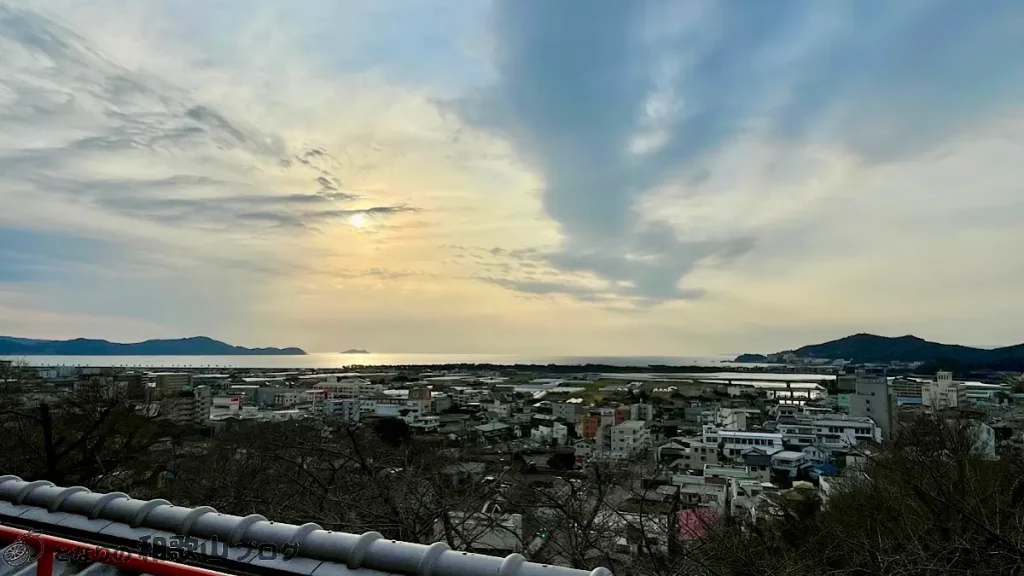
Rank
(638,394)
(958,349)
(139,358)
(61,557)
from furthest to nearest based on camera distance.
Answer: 1. (139,358)
2. (958,349)
3. (638,394)
4. (61,557)

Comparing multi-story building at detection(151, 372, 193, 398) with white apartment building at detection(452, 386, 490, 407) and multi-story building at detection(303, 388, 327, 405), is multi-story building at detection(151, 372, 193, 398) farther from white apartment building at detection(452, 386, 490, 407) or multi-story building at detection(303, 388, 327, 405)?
→ white apartment building at detection(452, 386, 490, 407)

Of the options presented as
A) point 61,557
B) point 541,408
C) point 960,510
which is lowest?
point 541,408

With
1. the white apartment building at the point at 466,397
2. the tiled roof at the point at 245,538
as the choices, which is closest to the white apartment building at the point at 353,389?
the white apartment building at the point at 466,397

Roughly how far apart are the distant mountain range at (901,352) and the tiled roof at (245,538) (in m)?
63.2

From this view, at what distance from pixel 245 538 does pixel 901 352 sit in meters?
81.3

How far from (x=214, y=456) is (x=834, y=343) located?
93988 millimetres

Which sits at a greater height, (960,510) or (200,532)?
(200,532)

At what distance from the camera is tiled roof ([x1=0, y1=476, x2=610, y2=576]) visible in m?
1.96

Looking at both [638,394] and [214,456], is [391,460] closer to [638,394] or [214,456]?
[214,456]

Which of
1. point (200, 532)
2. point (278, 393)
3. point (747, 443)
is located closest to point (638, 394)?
point (747, 443)

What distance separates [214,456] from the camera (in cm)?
1215

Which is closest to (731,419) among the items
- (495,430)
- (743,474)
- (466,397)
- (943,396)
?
(943,396)

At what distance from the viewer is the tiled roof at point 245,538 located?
1.96 m

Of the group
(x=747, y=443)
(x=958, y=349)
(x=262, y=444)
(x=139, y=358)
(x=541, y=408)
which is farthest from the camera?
(x=139, y=358)
